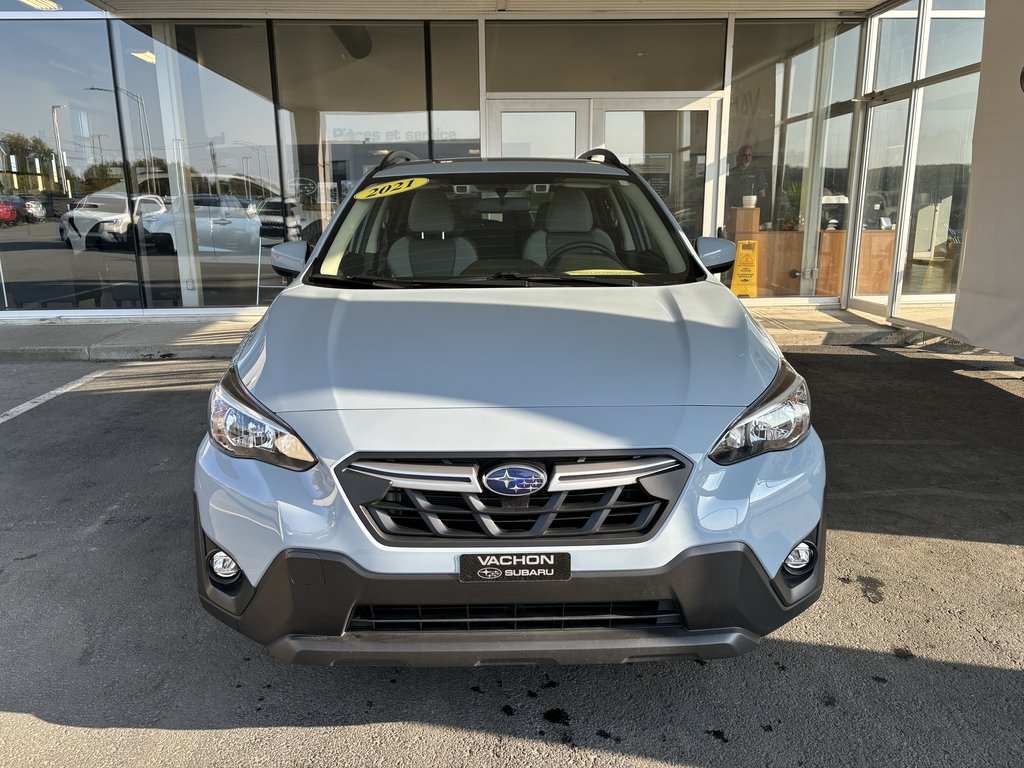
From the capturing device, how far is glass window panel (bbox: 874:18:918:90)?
8.67 m

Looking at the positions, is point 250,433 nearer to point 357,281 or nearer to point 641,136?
point 357,281

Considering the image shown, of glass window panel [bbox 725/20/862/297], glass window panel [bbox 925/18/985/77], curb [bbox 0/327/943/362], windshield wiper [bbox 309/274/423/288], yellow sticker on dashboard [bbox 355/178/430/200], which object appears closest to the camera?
windshield wiper [bbox 309/274/423/288]

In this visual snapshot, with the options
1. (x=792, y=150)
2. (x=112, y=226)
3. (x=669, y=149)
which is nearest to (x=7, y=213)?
(x=112, y=226)

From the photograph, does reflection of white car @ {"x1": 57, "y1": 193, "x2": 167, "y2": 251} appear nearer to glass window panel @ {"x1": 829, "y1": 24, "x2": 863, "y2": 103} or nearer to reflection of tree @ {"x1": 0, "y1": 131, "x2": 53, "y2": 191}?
reflection of tree @ {"x1": 0, "y1": 131, "x2": 53, "y2": 191}

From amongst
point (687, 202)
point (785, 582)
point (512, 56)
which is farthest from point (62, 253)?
point (785, 582)

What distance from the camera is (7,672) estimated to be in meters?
2.68

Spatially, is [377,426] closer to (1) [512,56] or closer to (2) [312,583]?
(2) [312,583]

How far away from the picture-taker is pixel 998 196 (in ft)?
20.4

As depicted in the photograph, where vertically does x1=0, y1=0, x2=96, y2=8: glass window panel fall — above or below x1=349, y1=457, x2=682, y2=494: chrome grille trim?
above

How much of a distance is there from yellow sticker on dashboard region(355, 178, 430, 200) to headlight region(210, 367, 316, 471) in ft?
5.55

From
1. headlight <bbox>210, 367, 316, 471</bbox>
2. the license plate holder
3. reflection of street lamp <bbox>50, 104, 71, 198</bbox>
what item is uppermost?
reflection of street lamp <bbox>50, 104, 71, 198</bbox>

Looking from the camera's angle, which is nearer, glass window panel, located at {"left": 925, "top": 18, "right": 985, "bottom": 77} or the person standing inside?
glass window panel, located at {"left": 925, "top": 18, "right": 985, "bottom": 77}

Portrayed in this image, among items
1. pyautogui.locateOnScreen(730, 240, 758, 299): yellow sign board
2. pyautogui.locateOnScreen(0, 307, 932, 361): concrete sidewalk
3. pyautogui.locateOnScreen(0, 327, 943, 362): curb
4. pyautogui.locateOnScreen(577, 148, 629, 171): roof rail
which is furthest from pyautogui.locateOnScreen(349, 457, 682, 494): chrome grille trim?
pyautogui.locateOnScreen(730, 240, 758, 299): yellow sign board

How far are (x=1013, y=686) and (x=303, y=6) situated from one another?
367 inches
